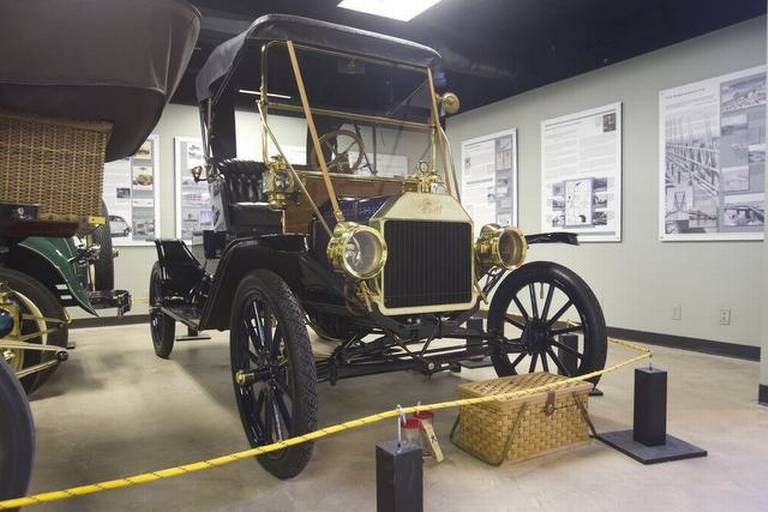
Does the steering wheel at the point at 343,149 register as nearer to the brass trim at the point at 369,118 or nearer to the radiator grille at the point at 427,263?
the brass trim at the point at 369,118

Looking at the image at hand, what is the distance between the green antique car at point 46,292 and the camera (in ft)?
9.91

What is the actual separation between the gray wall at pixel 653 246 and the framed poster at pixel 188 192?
409 centimetres

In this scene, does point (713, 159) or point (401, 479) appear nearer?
point (401, 479)

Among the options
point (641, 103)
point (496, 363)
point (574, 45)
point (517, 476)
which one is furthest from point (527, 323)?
point (574, 45)

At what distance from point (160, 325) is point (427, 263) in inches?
118

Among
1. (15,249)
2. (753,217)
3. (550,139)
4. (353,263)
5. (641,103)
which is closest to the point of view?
(353,263)

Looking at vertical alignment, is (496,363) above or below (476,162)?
below

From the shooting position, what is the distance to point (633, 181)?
16.5 feet

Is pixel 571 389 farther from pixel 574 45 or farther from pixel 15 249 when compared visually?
pixel 574 45

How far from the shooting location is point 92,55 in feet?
4.96

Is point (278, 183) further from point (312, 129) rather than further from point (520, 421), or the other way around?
point (520, 421)

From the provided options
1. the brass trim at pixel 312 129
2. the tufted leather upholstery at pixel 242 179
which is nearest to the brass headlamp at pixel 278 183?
the brass trim at pixel 312 129

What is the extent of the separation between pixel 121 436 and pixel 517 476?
1.91m

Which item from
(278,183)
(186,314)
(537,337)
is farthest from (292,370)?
(186,314)
